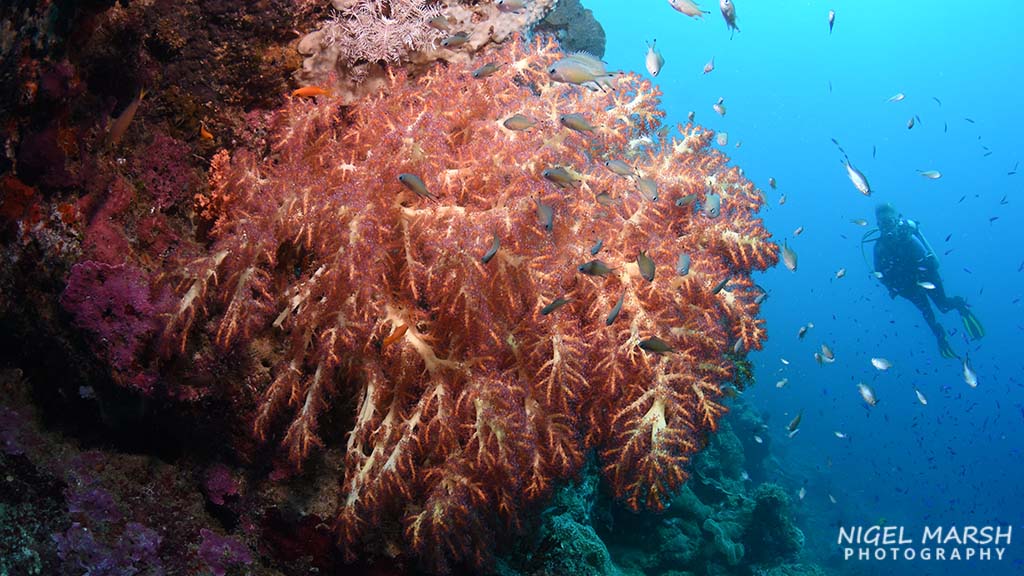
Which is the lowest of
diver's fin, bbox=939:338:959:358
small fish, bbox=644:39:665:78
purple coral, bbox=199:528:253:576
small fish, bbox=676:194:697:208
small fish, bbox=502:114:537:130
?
purple coral, bbox=199:528:253:576

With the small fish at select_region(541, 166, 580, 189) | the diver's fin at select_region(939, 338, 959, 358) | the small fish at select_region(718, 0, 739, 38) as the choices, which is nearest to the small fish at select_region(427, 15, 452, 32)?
the small fish at select_region(541, 166, 580, 189)

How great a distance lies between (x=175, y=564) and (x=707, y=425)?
3.72 metres

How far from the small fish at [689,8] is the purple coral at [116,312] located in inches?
230

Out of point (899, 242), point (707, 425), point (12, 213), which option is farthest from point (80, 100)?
point (899, 242)

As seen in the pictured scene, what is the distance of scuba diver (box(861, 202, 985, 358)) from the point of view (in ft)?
51.7

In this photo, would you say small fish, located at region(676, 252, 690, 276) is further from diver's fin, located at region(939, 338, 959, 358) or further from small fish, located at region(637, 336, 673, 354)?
diver's fin, located at region(939, 338, 959, 358)

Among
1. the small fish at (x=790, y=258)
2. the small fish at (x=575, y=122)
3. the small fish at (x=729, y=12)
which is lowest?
the small fish at (x=575, y=122)

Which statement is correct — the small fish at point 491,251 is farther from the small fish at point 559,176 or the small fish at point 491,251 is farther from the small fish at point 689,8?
the small fish at point 689,8

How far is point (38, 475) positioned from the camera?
298 centimetres

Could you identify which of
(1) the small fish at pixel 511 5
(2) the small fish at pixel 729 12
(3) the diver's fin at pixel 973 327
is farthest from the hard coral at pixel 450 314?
(3) the diver's fin at pixel 973 327

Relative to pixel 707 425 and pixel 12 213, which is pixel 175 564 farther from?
pixel 707 425

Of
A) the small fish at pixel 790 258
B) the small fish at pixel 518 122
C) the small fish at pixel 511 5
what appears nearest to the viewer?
the small fish at pixel 518 122

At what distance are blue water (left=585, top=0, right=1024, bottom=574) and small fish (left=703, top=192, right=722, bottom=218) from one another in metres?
23.3

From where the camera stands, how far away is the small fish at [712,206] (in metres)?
4.49
